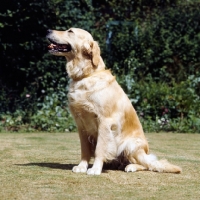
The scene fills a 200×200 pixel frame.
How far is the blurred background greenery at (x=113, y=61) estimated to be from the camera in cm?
1205

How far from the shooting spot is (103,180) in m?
5.39

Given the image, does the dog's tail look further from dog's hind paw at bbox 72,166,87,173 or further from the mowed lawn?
dog's hind paw at bbox 72,166,87,173

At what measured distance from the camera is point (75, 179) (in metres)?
5.38

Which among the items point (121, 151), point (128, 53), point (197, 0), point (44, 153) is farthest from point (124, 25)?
point (121, 151)

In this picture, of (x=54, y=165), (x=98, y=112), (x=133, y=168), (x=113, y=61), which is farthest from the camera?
(x=113, y=61)

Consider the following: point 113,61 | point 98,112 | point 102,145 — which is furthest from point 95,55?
point 113,61

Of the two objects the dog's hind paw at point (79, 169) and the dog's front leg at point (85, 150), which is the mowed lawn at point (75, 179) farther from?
the dog's front leg at point (85, 150)

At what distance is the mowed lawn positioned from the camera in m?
4.70

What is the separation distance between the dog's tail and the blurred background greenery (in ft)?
18.3

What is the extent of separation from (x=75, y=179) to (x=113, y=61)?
28.3 ft

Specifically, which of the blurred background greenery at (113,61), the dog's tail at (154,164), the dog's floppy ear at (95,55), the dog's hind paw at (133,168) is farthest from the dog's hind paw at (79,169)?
the blurred background greenery at (113,61)

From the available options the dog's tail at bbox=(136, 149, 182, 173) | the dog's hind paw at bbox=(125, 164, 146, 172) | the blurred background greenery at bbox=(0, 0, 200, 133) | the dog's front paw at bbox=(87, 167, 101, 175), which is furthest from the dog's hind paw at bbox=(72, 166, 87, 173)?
the blurred background greenery at bbox=(0, 0, 200, 133)

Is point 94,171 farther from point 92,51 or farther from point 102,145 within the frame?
point 92,51

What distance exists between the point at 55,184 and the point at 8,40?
810 centimetres
